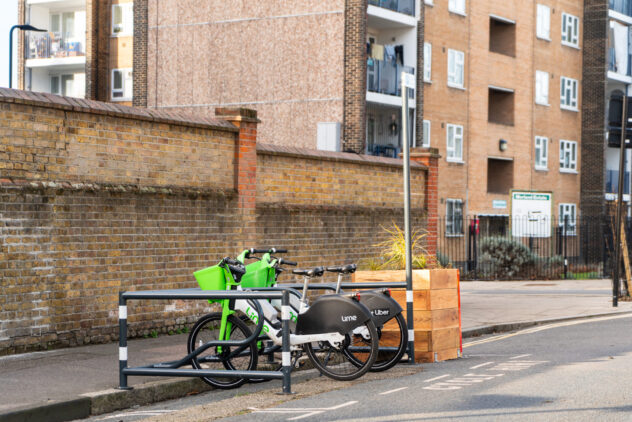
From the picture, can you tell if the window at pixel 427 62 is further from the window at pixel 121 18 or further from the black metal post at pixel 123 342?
the black metal post at pixel 123 342

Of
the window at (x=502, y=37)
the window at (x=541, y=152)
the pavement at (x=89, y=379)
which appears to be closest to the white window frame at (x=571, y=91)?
the window at (x=541, y=152)

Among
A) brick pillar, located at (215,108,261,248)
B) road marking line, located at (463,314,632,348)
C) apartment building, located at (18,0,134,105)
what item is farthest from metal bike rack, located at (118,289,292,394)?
apartment building, located at (18,0,134,105)

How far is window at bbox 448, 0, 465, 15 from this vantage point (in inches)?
1444

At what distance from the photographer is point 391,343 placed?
11391 mm

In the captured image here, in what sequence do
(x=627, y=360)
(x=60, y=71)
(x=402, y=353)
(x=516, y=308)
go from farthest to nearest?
1. (x=60, y=71)
2. (x=516, y=308)
3. (x=627, y=360)
4. (x=402, y=353)

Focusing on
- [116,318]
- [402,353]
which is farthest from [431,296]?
[116,318]

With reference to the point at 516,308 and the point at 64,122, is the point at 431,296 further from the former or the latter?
the point at 516,308

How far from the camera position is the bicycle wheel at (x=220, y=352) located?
9.70m

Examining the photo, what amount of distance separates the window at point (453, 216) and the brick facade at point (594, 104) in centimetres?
985

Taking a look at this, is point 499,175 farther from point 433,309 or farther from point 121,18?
point 433,309

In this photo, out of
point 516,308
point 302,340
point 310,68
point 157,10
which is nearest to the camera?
point 302,340

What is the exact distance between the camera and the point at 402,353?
10625mm

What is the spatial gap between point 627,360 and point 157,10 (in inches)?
1040

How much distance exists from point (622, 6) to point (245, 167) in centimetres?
3600
